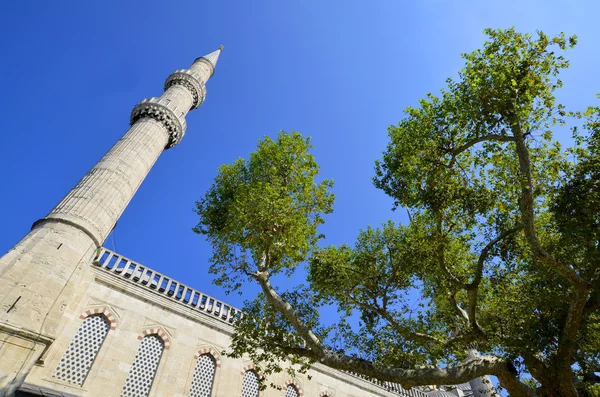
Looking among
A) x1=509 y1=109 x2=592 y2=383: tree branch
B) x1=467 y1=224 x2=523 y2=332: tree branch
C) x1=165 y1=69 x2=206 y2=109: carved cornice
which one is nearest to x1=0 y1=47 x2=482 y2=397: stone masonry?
x1=467 y1=224 x2=523 y2=332: tree branch

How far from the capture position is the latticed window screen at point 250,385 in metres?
17.2

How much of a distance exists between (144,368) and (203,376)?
2730mm

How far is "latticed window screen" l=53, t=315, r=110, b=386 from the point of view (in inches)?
509

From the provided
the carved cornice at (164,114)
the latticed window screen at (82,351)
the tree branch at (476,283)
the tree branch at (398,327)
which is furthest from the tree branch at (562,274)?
the carved cornice at (164,114)

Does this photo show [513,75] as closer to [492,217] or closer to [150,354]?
[492,217]

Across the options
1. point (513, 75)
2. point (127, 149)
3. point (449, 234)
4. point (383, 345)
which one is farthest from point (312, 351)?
point (127, 149)

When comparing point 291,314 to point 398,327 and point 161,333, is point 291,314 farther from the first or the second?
point 161,333

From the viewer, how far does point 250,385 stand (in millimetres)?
17531

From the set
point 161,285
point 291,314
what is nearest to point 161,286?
point 161,285

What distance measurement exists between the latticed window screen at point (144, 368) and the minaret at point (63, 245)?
11.4ft

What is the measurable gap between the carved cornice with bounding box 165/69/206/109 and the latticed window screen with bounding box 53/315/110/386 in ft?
59.3

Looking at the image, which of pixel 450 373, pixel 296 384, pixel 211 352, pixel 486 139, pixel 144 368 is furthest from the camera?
pixel 296 384

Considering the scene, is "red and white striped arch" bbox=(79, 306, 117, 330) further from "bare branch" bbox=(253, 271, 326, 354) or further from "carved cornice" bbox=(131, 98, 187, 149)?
"carved cornice" bbox=(131, 98, 187, 149)

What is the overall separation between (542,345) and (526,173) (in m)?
4.75
